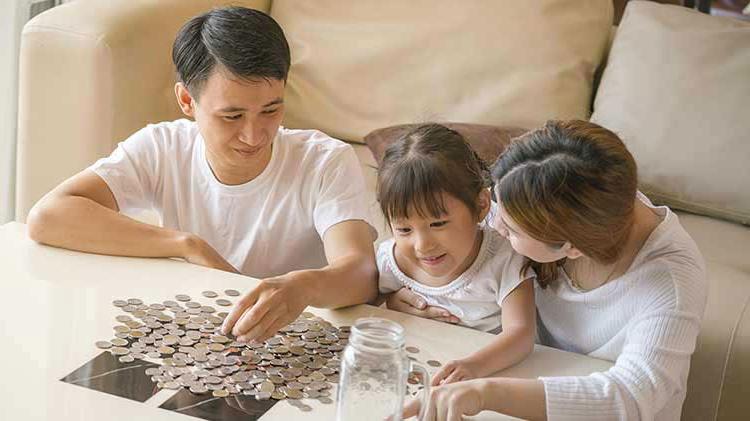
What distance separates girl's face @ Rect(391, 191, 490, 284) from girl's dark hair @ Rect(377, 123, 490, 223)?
0.01m

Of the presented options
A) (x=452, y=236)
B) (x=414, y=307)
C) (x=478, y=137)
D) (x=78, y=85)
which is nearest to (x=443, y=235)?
(x=452, y=236)

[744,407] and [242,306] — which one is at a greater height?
[242,306]

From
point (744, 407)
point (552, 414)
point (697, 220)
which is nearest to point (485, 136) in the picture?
point (697, 220)

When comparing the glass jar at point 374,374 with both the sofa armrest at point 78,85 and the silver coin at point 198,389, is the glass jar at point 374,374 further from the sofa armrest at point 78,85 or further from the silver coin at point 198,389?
the sofa armrest at point 78,85

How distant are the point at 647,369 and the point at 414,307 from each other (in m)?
0.45

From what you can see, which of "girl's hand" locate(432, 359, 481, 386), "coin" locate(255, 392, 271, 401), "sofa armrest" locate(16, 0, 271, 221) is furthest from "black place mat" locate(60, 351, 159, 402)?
"sofa armrest" locate(16, 0, 271, 221)

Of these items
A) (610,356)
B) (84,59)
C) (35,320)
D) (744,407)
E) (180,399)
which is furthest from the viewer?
(84,59)

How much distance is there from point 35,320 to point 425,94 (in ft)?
5.16

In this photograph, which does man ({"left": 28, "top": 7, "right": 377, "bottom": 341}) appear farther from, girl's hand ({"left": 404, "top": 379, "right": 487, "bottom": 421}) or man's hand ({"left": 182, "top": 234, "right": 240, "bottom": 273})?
girl's hand ({"left": 404, "top": 379, "right": 487, "bottom": 421})

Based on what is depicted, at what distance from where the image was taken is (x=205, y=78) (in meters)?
1.95

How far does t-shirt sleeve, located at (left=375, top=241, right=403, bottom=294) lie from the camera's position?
1871 mm

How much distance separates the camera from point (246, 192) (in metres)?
2.06

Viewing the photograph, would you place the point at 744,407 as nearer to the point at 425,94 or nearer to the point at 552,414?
the point at 552,414

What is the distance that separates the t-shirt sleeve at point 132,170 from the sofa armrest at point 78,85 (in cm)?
57
